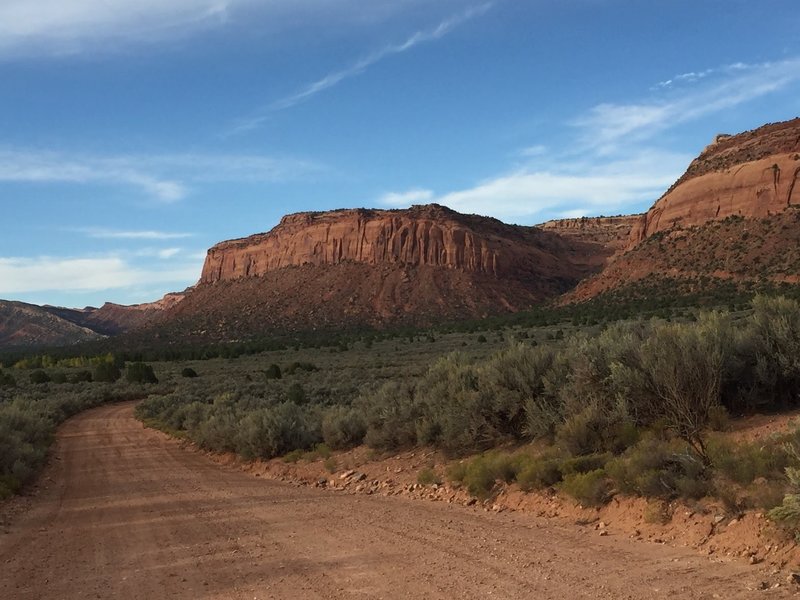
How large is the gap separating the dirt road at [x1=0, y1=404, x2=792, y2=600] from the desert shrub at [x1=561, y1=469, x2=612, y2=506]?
0.56m

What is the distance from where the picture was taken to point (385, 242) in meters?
122

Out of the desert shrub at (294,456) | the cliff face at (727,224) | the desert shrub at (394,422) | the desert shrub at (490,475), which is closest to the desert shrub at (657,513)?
the desert shrub at (490,475)

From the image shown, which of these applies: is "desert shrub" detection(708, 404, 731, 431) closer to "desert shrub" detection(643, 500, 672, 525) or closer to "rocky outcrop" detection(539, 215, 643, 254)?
"desert shrub" detection(643, 500, 672, 525)

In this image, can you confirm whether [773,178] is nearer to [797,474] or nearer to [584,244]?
[584,244]

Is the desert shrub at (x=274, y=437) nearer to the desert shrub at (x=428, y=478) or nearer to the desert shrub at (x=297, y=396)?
the desert shrub at (x=428, y=478)

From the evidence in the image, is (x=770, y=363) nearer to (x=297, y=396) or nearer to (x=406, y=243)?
(x=297, y=396)

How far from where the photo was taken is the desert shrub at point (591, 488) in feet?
27.3

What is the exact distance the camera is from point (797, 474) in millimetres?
5840

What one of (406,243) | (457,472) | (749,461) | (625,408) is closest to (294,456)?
(457,472)

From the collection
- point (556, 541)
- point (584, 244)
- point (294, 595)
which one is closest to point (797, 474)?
point (556, 541)

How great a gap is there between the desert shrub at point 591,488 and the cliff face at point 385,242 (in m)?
106

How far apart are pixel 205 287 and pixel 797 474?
13750 centimetres

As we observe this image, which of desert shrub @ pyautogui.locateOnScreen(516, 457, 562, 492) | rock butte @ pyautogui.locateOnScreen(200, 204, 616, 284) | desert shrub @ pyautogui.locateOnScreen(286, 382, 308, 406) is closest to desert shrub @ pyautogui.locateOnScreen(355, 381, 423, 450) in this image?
desert shrub @ pyautogui.locateOnScreen(516, 457, 562, 492)

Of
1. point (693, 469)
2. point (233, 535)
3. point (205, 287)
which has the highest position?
point (205, 287)
